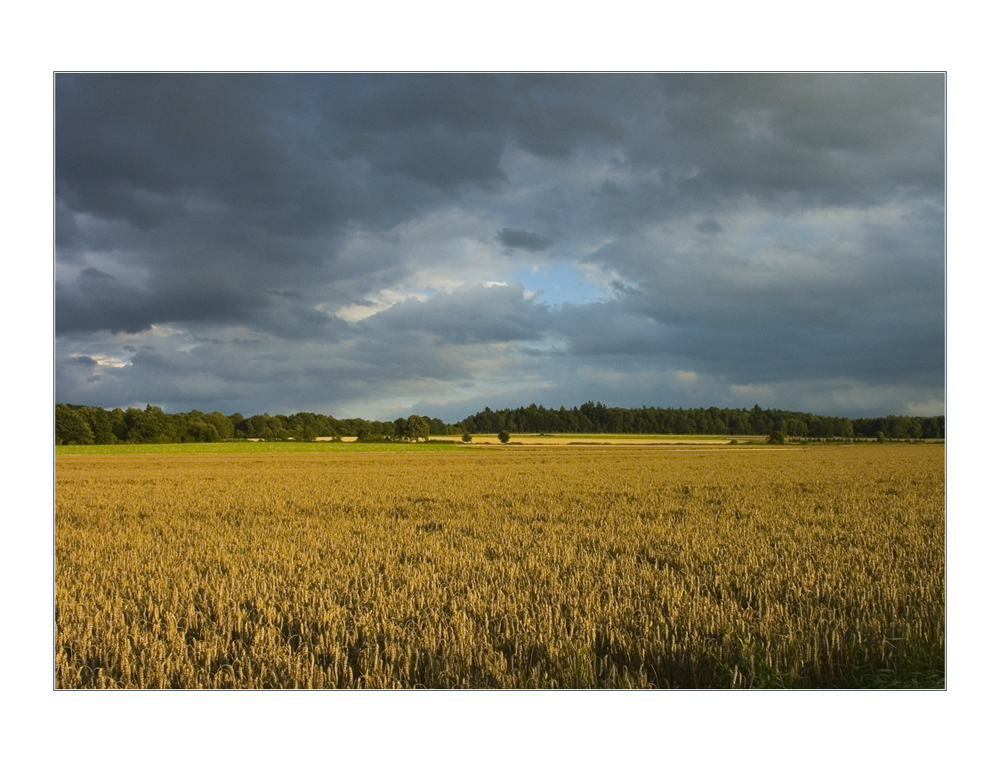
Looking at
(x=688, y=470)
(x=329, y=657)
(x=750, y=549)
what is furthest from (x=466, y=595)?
(x=688, y=470)

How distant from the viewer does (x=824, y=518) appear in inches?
610

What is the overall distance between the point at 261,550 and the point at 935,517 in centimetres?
1510

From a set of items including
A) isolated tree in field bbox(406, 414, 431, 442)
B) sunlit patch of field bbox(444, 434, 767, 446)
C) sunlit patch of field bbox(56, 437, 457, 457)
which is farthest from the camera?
isolated tree in field bbox(406, 414, 431, 442)

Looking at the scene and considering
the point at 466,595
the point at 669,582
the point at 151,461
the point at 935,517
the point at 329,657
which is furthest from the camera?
the point at 151,461

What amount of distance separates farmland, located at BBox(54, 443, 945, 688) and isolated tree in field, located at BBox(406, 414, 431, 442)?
51297 millimetres

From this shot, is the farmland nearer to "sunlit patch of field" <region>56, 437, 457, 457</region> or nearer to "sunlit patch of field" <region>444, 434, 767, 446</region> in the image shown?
"sunlit patch of field" <region>56, 437, 457, 457</region>

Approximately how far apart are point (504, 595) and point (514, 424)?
3076 centimetres

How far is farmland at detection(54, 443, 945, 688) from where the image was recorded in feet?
19.4

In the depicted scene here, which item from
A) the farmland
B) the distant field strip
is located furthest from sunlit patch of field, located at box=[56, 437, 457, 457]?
the farmland

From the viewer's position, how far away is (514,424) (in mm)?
38688

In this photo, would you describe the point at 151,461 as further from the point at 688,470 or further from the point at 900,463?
the point at 900,463

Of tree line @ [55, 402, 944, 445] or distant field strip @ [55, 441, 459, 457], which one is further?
distant field strip @ [55, 441, 459, 457]

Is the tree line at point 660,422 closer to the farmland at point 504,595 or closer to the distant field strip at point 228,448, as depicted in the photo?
the farmland at point 504,595

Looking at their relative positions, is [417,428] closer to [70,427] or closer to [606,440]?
[606,440]
